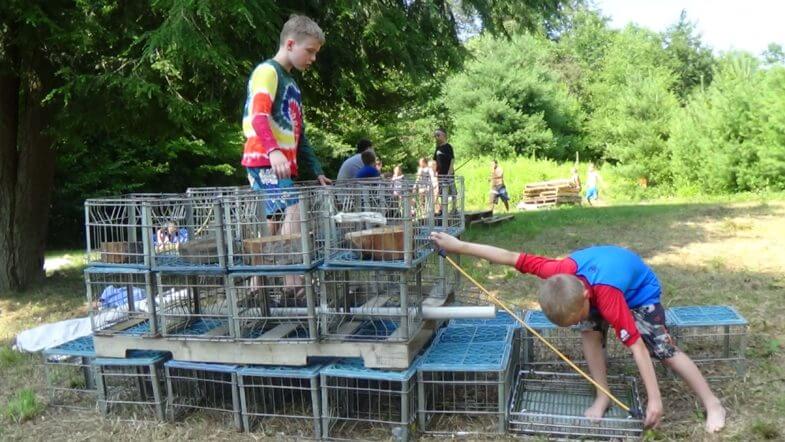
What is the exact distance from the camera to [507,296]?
6109mm

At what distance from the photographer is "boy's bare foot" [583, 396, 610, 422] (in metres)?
3.22

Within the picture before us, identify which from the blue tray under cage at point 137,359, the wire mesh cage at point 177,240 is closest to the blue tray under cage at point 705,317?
the wire mesh cage at point 177,240

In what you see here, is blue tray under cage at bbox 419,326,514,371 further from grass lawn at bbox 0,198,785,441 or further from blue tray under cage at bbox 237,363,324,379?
grass lawn at bbox 0,198,785,441

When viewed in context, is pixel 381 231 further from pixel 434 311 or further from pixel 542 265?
pixel 542 265

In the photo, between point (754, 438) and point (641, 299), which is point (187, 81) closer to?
point (641, 299)

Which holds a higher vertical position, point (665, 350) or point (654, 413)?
point (665, 350)

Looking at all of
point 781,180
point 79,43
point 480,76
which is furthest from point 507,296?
point 480,76

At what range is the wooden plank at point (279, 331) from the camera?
344cm

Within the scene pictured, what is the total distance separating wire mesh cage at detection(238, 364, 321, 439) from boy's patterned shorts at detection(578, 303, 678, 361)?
152 cm

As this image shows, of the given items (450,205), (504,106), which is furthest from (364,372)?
(504,106)

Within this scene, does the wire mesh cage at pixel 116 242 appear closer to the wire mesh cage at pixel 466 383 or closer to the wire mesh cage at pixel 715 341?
the wire mesh cage at pixel 466 383

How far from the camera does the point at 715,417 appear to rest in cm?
315

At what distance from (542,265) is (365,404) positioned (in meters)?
1.30

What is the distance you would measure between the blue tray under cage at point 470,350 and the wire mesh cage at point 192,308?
1.14m
